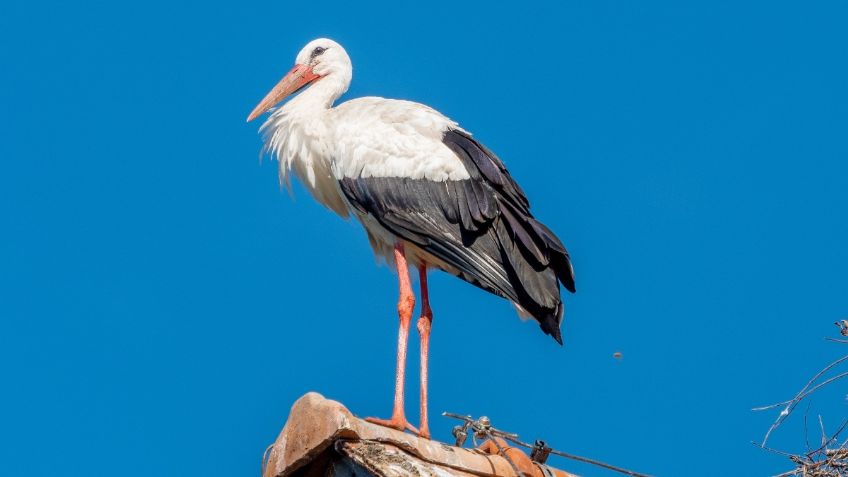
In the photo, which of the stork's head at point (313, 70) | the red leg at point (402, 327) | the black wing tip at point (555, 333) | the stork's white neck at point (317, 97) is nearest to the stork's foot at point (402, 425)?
the red leg at point (402, 327)

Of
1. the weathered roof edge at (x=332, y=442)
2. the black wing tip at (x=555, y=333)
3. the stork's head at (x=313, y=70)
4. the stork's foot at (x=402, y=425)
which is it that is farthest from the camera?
the stork's head at (x=313, y=70)

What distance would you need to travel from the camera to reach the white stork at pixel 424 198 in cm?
752

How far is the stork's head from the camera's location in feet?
29.7

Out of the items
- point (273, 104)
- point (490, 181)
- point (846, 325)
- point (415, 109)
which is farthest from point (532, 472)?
point (273, 104)

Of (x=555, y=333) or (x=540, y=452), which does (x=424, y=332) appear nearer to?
(x=555, y=333)

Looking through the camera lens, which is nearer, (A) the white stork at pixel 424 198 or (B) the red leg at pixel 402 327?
(B) the red leg at pixel 402 327

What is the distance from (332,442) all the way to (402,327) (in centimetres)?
239

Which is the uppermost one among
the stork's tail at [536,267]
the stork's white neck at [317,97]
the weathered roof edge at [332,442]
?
the stork's white neck at [317,97]

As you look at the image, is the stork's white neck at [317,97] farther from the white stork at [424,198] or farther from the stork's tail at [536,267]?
the stork's tail at [536,267]

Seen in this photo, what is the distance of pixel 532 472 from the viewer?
574 cm

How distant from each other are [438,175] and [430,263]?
55 centimetres

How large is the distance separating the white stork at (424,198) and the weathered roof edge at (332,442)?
1.49 m

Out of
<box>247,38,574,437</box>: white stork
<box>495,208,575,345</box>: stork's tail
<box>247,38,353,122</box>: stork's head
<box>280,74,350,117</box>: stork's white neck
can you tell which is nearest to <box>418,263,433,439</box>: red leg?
<box>247,38,574,437</box>: white stork

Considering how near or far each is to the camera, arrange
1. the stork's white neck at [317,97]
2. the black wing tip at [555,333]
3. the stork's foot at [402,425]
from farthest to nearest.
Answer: the stork's white neck at [317,97] → the black wing tip at [555,333] → the stork's foot at [402,425]
